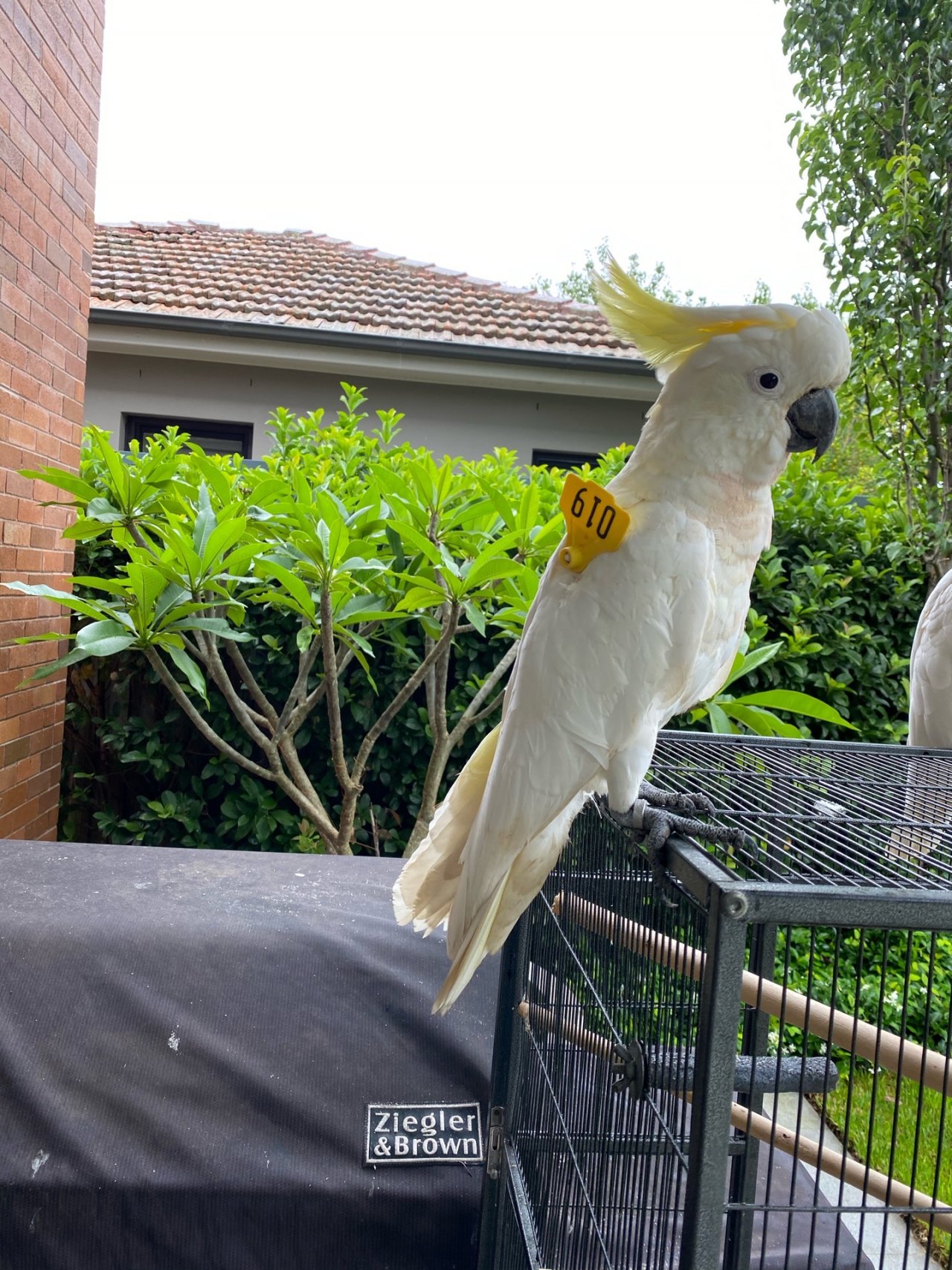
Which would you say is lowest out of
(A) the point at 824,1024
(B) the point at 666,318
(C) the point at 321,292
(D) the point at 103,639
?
(A) the point at 824,1024

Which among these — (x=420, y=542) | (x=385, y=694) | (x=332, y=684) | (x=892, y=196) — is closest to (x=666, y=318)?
(x=420, y=542)

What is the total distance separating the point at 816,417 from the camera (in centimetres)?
145

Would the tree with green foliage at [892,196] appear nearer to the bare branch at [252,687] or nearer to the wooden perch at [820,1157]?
the bare branch at [252,687]

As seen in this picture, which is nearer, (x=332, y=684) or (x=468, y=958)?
(x=468, y=958)

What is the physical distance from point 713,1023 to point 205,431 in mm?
6361

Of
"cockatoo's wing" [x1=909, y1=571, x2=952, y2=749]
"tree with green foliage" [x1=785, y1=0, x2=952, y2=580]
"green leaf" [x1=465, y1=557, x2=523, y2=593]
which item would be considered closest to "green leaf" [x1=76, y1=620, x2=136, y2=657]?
"green leaf" [x1=465, y1=557, x2=523, y2=593]

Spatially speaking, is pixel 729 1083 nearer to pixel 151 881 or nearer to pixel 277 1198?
pixel 277 1198

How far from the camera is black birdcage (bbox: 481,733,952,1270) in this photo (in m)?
0.74

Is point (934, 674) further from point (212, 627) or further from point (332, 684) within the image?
point (212, 627)

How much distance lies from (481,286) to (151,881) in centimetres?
706

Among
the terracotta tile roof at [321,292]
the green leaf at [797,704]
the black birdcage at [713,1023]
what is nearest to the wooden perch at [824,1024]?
the black birdcage at [713,1023]

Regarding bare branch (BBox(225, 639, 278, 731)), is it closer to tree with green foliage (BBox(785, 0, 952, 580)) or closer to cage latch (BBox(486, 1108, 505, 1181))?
cage latch (BBox(486, 1108, 505, 1181))

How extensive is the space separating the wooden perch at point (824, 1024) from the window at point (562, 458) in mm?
5733

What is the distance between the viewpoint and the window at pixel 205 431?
6.41 metres
